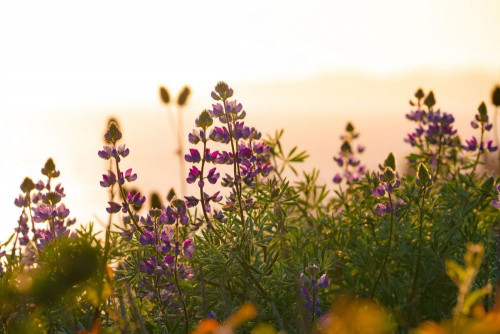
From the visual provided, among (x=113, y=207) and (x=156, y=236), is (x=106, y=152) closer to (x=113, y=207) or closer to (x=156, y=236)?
(x=113, y=207)

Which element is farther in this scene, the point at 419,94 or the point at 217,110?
the point at 419,94

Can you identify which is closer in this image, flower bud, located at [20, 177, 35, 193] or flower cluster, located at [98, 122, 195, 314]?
flower cluster, located at [98, 122, 195, 314]

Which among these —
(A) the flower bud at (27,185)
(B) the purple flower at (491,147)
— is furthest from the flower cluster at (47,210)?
(B) the purple flower at (491,147)

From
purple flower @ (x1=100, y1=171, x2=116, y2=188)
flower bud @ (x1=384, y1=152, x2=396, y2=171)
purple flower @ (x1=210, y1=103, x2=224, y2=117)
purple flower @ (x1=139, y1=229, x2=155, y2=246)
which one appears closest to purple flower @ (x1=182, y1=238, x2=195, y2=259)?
purple flower @ (x1=139, y1=229, x2=155, y2=246)

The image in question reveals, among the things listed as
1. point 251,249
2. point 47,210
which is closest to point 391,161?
point 251,249

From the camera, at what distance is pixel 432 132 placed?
13.9 ft

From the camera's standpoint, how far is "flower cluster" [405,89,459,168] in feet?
13.7

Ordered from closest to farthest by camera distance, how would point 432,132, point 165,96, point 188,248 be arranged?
point 188,248
point 432,132
point 165,96

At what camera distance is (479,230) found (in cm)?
374

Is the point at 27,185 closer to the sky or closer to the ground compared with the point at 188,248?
closer to the sky

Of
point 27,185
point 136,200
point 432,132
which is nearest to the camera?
point 136,200

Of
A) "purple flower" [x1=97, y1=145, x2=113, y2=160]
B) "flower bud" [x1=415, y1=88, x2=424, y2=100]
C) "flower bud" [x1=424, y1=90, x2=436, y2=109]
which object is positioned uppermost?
"flower bud" [x1=415, y1=88, x2=424, y2=100]

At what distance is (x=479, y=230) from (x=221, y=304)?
172 centimetres

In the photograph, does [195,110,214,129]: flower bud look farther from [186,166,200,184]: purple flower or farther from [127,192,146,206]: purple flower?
[127,192,146,206]: purple flower
